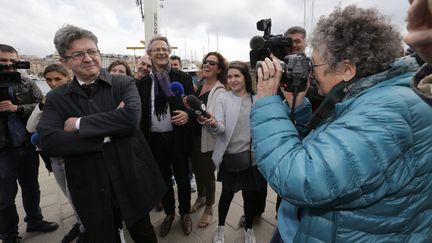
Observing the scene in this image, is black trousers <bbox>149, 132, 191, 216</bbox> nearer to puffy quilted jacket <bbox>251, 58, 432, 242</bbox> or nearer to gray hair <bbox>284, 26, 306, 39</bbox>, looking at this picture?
puffy quilted jacket <bbox>251, 58, 432, 242</bbox>

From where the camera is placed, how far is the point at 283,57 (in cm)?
151

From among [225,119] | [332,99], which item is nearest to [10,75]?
[225,119]

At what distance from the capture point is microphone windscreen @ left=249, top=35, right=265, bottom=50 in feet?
5.00

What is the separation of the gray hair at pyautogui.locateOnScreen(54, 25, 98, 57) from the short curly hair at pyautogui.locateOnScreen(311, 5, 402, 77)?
1.85 metres

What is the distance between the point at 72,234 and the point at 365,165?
332cm

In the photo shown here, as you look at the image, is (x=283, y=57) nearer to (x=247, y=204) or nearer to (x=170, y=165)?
(x=247, y=204)

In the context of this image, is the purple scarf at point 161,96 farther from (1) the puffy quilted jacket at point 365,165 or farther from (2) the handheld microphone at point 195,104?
(1) the puffy quilted jacket at point 365,165

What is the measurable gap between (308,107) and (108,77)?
1.64 meters

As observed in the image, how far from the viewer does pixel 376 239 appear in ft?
3.15

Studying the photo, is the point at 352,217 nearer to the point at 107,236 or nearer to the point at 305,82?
the point at 305,82

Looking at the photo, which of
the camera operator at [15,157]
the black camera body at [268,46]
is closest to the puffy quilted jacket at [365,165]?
the black camera body at [268,46]

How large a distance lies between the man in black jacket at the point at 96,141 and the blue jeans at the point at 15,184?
56.0 inches

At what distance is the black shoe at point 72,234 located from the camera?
9.44 ft

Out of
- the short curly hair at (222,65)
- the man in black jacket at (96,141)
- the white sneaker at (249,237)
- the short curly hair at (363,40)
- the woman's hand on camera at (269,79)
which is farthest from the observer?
the short curly hair at (222,65)
